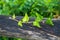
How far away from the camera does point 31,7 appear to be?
3.67 m

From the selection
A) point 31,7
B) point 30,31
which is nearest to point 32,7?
point 31,7

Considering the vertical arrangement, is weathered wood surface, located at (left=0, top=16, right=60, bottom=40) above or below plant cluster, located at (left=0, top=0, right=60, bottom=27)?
below

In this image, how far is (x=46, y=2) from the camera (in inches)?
140

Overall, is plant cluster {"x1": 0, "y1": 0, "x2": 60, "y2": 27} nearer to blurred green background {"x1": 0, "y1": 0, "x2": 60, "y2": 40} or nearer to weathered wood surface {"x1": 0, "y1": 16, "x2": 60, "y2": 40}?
blurred green background {"x1": 0, "y1": 0, "x2": 60, "y2": 40}

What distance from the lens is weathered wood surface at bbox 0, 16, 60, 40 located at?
2.89 metres

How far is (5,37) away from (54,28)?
0.68 metres

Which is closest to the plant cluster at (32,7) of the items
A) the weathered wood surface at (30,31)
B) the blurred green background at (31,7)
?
the blurred green background at (31,7)

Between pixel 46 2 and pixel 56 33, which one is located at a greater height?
pixel 46 2

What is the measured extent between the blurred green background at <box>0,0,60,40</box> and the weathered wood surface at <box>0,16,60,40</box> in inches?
17.1

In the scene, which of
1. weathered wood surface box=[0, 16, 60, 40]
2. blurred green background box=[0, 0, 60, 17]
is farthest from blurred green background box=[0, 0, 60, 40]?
weathered wood surface box=[0, 16, 60, 40]

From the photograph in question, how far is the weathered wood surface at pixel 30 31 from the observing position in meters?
2.89

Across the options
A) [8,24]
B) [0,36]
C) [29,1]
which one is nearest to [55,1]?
[29,1]

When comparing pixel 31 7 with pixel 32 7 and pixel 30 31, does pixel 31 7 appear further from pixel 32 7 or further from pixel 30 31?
pixel 30 31

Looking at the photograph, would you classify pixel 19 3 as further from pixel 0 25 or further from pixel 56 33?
pixel 56 33
